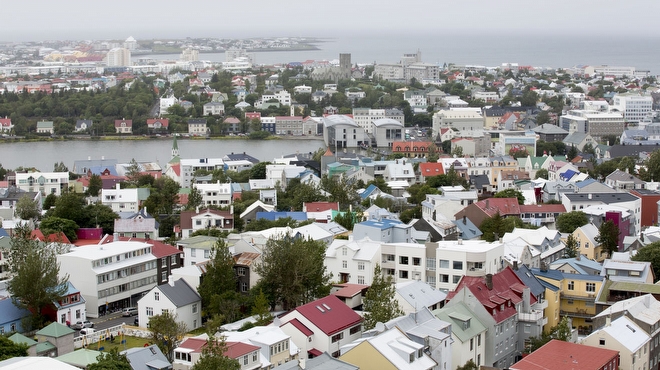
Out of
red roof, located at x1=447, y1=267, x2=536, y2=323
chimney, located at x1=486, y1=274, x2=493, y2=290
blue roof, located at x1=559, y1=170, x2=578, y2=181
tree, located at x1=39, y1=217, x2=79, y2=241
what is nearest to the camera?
red roof, located at x1=447, y1=267, x2=536, y2=323

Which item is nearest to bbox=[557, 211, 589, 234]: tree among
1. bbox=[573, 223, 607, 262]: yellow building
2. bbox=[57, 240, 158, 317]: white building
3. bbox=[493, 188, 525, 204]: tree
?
bbox=[573, 223, 607, 262]: yellow building

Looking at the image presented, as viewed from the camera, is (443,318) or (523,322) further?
(523,322)

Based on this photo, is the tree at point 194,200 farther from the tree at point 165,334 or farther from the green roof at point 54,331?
the tree at point 165,334

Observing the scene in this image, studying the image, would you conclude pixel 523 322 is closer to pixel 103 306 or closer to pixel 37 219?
pixel 103 306

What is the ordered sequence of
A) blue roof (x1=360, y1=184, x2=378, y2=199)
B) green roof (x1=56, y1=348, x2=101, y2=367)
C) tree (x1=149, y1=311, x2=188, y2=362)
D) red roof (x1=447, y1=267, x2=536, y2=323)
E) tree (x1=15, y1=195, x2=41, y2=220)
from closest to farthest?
green roof (x1=56, y1=348, x2=101, y2=367) → tree (x1=149, y1=311, x2=188, y2=362) → red roof (x1=447, y1=267, x2=536, y2=323) → tree (x1=15, y1=195, x2=41, y2=220) → blue roof (x1=360, y1=184, x2=378, y2=199)

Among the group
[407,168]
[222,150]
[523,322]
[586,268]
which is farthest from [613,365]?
[222,150]

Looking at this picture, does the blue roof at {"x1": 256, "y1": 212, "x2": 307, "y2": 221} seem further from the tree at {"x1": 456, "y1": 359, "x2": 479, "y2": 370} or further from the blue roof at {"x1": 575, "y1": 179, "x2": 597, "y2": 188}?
the tree at {"x1": 456, "y1": 359, "x2": 479, "y2": 370}

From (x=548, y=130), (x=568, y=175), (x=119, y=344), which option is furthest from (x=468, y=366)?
(x=548, y=130)
